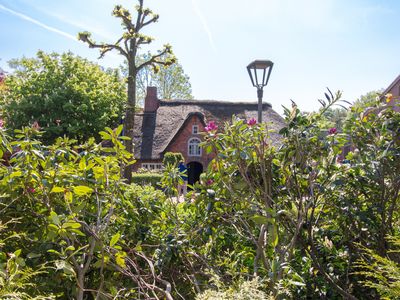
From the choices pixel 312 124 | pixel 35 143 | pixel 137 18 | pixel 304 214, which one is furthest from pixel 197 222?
pixel 137 18

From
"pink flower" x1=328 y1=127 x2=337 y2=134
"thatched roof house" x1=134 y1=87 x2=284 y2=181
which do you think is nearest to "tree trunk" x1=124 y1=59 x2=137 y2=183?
"pink flower" x1=328 y1=127 x2=337 y2=134

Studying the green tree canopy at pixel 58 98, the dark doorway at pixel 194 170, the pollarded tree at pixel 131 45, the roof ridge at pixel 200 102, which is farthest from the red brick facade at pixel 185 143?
the pollarded tree at pixel 131 45

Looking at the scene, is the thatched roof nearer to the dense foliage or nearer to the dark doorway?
the dark doorway

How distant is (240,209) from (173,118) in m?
25.9

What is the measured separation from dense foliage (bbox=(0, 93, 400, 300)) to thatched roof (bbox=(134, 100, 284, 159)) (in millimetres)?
22108

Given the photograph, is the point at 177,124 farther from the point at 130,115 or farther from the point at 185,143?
the point at 130,115

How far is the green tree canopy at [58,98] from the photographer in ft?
60.1

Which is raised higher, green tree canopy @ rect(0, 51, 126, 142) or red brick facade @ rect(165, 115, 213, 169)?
Answer: green tree canopy @ rect(0, 51, 126, 142)

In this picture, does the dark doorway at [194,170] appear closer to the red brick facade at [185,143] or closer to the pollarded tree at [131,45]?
the red brick facade at [185,143]

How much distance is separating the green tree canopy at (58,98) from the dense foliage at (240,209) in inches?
630

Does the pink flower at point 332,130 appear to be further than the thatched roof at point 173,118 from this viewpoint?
No

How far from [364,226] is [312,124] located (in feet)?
2.33

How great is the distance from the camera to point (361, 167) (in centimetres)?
226

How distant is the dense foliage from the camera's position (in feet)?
6.59
